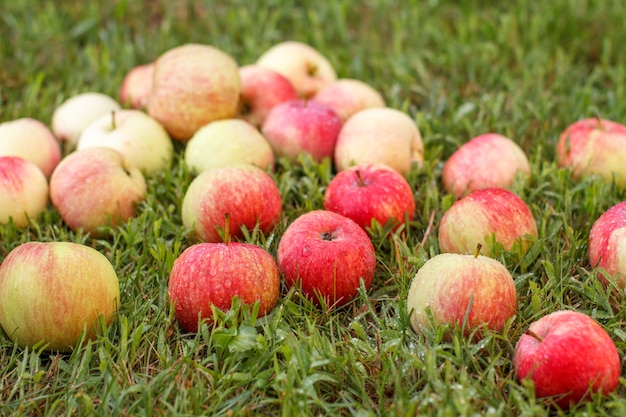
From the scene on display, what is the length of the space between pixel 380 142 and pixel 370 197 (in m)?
0.49

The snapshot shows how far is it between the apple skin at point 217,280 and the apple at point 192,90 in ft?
3.76

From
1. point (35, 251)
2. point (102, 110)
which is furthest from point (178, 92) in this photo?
point (35, 251)

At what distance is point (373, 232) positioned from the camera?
9.20ft

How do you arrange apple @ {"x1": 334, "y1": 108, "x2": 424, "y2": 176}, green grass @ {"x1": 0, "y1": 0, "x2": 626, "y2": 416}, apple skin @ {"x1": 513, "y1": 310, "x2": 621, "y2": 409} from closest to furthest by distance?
apple skin @ {"x1": 513, "y1": 310, "x2": 621, "y2": 409} → green grass @ {"x1": 0, "y1": 0, "x2": 626, "y2": 416} → apple @ {"x1": 334, "y1": 108, "x2": 424, "y2": 176}

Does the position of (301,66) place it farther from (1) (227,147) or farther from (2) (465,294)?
(2) (465,294)

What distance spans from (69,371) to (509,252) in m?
1.48

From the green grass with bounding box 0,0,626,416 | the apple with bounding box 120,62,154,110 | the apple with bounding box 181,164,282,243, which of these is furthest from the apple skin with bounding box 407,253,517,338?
the apple with bounding box 120,62,154,110

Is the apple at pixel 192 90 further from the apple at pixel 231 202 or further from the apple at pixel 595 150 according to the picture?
the apple at pixel 595 150

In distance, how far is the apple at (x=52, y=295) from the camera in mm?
2258

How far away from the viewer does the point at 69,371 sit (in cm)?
225

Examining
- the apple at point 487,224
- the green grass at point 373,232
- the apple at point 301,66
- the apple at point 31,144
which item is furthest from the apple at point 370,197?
the apple at point 31,144

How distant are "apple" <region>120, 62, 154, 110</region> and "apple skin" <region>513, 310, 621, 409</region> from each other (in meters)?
2.34

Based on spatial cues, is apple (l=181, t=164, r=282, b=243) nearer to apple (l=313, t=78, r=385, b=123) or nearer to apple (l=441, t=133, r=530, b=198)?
apple (l=441, t=133, r=530, b=198)

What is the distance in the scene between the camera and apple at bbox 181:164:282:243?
2.77 metres
